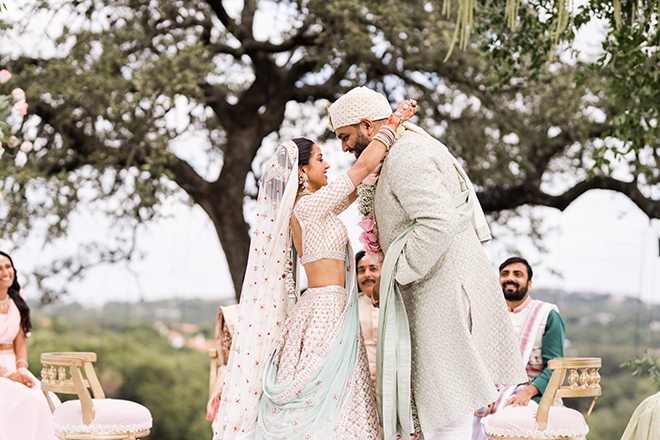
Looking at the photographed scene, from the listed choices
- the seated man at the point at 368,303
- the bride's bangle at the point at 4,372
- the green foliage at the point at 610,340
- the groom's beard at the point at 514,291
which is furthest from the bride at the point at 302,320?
the green foliage at the point at 610,340

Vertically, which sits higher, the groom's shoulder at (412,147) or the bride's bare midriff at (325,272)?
the groom's shoulder at (412,147)

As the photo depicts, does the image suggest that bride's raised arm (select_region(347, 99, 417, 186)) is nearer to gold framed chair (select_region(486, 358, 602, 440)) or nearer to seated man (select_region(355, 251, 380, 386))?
seated man (select_region(355, 251, 380, 386))

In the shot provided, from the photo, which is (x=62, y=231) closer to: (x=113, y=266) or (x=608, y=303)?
(x=113, y=266)

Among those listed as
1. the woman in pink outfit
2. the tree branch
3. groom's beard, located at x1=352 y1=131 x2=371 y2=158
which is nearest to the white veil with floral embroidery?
groom's beard, located at x1=352 y1=131 x2=371 y2=158

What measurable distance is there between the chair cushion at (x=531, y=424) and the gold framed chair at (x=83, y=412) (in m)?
1.85

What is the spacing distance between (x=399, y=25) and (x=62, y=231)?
3410 mm

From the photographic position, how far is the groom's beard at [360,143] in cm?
238

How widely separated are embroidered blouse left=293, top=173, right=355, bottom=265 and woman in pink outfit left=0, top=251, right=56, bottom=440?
7.17 feet

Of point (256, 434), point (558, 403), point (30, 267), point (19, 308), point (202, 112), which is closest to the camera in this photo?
point (256, 434)

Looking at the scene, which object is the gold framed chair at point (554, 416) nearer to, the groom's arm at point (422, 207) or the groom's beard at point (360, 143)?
the groom's arm at point (422, 207)

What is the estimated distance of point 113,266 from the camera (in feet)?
21.5

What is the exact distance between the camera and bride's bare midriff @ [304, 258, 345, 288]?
2371 millimetres

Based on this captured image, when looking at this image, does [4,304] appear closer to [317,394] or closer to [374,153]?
[317,394]

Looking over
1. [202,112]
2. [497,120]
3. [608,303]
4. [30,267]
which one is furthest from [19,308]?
[608,303]
